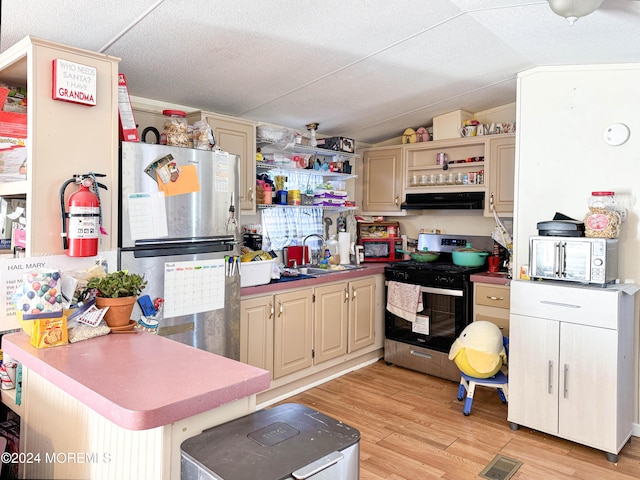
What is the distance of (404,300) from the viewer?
412 cm

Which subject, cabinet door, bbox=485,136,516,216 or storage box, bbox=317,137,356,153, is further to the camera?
storage box, bbox=317,137,356,153

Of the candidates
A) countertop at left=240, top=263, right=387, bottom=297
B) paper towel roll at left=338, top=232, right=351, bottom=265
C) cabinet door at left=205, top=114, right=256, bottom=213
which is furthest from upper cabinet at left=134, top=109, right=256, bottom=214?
paper towel roll at left=338, top=232, right=351, bottom=265

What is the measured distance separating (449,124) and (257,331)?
8.52 ft

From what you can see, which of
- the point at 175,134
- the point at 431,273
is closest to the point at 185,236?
the point at 175,134

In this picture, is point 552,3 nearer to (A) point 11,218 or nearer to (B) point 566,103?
(B) point 566,103

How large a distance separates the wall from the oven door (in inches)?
24.7

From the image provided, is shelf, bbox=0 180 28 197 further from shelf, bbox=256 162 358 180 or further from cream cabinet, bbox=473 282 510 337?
cream cabinet, bbox=473 282 510 337

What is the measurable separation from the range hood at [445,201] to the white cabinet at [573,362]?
121 centimetres

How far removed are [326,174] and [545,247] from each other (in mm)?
2086

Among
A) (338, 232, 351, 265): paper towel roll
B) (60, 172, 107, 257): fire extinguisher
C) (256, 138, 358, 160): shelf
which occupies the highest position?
(256, 138, 358, 160): shelf

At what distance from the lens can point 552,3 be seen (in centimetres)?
209

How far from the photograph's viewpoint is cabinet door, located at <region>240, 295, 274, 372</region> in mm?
3176

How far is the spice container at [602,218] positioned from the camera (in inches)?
113

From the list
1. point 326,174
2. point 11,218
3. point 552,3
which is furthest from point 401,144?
point 11,218
